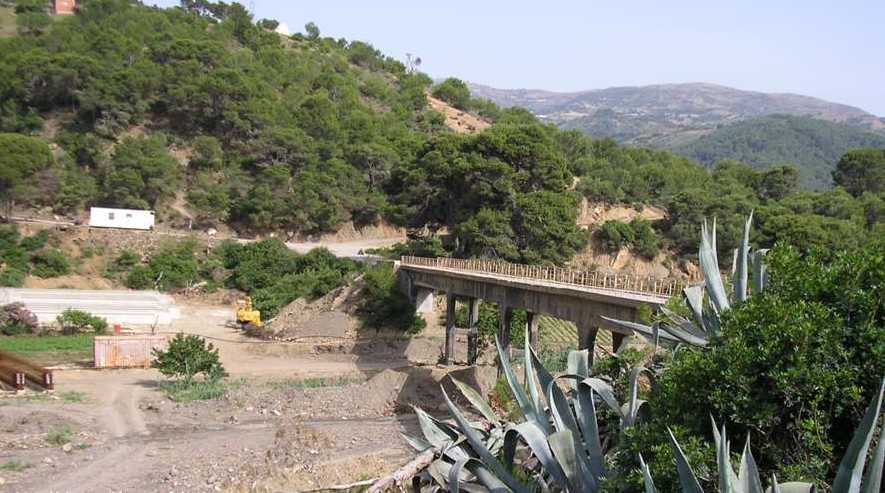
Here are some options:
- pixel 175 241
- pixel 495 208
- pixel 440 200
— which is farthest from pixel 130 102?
pixel 495 208

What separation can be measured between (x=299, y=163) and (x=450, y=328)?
36996 millimetres

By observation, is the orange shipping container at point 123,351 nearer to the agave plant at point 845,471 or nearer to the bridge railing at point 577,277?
the bridge railing at point 577,277

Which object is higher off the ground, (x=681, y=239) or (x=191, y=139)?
(x=191, y=139)

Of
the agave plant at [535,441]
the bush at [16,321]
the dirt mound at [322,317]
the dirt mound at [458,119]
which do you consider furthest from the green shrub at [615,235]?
the agave plant at [535,441]

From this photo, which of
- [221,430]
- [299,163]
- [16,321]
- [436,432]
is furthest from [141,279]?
[436,432]

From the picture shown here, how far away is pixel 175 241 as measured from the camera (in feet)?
193

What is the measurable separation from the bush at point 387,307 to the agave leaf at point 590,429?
118 feet

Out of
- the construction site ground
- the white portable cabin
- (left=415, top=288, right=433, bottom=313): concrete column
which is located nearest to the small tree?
the construction site ground

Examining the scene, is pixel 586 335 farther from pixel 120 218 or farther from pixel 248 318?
pixel 120 218

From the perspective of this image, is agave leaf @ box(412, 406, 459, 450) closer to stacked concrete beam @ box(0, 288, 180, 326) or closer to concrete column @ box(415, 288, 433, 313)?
concrete column @ box(415, 288, 433, 313)

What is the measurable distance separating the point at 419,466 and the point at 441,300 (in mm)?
37975

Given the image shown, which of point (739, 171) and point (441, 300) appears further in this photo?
point (739, 171)

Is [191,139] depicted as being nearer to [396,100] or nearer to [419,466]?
[396,100]

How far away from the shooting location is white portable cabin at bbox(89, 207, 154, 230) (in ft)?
190
